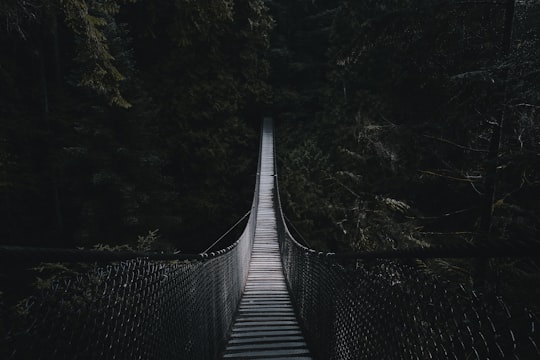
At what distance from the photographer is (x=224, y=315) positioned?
340cm

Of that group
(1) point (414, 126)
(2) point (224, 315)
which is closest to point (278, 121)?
(1) point (414, 126)

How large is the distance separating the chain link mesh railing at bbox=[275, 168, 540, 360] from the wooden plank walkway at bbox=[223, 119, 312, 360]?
635 millimetres

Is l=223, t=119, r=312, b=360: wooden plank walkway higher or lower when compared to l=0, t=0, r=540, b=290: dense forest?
lower

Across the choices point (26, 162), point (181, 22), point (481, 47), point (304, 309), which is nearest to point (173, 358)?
point (304, 309)

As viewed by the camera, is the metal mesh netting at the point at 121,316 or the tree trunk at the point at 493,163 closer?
the metal mesh netting at the point at 121,316

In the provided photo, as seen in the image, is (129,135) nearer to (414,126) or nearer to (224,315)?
(414,126)

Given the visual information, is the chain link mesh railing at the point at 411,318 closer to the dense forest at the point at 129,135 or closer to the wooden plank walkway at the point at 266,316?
the wooden plank walkway at the point at 266,316

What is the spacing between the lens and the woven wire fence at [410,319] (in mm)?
834

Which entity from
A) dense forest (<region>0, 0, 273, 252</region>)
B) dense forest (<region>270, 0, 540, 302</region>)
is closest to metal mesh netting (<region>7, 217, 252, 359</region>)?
dense forest (<region>270, 0, 540, 302</region>)

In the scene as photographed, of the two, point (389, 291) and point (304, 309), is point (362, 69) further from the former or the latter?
point (389, 291)

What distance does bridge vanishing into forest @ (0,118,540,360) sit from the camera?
827mm

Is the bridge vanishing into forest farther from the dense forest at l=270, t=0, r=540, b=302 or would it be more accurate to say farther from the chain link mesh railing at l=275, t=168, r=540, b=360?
the dense forest at l=270, t=0, r=540, b=302

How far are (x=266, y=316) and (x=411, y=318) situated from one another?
3.32 metres

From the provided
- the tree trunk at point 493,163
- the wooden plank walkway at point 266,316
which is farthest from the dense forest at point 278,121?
the wooden plank walkway at point 266,316
